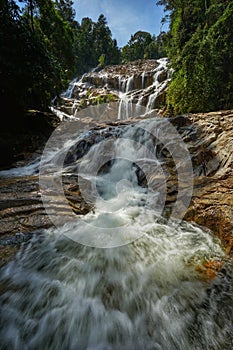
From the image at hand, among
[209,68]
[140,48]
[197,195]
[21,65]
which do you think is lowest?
[197,195]

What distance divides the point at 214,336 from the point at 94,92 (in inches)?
885

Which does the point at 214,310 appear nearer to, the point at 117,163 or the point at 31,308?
the point at 31,308

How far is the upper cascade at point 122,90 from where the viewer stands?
15000mm

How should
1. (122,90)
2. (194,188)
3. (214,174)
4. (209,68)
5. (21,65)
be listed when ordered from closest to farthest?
Answer: 1. (194,188)
2. (214,174)
3. (21,65)
4. (209,68)
5. (122,90)

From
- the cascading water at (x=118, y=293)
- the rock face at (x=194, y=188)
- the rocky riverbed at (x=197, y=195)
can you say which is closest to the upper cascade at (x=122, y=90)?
the rock face at (x=194, y=188)

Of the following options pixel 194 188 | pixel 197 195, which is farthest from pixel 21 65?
pixel 197 195

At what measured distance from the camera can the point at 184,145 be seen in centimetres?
546

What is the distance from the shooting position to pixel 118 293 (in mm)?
2086

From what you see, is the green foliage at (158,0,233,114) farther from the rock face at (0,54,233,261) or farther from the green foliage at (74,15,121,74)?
the green foliage at (74,15,121,74)

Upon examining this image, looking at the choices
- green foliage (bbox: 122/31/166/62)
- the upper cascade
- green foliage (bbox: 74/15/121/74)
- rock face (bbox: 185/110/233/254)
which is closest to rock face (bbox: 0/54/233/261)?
rock face (bbox: 185/110/233/254)

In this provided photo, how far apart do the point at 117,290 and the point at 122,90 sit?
845 inches

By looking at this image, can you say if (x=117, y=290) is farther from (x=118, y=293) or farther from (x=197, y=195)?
(x=197, y=195)

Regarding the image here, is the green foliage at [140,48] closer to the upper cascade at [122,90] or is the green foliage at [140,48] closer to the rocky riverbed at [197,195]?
the upper cascade at [122,90]

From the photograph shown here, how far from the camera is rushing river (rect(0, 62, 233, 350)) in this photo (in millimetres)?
1651
